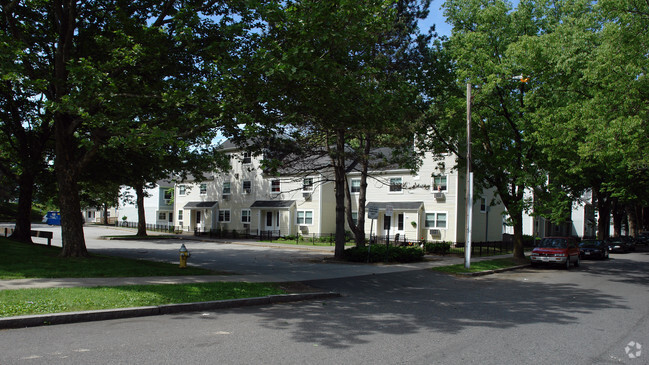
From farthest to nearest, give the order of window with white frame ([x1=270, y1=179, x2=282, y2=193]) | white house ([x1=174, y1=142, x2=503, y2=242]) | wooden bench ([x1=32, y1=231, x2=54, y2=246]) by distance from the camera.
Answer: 1. window with white frame ([x1=270, y1=179, x2=282, y2=193])
2. white house ([x1=174, y1=142, x2=503, y2=242])
3. wooden bench ([x1=32, y1=231, x2=54, y2=246])

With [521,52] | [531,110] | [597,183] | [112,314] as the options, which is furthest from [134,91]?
[597,183]

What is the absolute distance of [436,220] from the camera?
34625 mm

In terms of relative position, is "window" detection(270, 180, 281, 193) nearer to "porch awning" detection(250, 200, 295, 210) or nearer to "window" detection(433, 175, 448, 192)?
"porch awning" detection(250, 200, 295, 210)

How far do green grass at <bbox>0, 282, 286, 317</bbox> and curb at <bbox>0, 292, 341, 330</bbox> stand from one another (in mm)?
268

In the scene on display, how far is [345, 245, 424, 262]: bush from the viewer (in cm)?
2164

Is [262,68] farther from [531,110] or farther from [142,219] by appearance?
[142,219]

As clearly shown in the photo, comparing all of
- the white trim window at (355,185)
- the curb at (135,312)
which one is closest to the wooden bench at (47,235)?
the curb at (135,312)

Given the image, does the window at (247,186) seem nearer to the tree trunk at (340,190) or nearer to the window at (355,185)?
the window at (355,185)

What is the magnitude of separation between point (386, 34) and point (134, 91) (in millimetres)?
11232

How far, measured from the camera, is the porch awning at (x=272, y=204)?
42062mm

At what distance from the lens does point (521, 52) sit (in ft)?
64.4

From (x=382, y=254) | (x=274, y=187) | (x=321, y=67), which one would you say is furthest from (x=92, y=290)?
(x=274, y=187)

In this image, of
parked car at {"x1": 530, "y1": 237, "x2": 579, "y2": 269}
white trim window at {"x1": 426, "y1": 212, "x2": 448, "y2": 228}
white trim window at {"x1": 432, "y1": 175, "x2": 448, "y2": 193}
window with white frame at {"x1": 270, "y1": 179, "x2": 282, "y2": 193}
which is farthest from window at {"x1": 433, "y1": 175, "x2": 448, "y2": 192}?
window with white frame at {"x1": 270, "y1": 179, "x2": 282, "y2": 193}

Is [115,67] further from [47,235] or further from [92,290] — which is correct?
[47,235]
